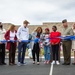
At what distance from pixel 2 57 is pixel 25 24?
194 centimetres

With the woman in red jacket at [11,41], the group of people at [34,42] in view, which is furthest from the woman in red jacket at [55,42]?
the woman in red jacket at [11,41]

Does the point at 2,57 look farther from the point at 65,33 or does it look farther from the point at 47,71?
the point at 47,71

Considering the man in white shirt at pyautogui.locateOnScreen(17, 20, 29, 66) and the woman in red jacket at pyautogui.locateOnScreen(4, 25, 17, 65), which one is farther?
the woman in red jacket at pyautogui.locateOnScreen(4, 25, 17, 65)

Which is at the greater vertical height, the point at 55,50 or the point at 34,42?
the point at 34,42

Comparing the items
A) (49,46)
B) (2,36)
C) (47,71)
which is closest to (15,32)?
(2,36)

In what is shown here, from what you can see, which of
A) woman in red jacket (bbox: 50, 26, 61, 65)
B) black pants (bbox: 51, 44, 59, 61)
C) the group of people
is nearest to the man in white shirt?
the group of people

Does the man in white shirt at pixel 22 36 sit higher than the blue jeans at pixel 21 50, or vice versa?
the man in white shirt at pixel 22 36

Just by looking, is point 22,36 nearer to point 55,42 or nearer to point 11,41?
point 11,41

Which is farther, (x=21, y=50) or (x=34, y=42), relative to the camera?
(x=34, y=42)

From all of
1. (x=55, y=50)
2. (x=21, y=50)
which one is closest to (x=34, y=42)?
(x=21, y=50)

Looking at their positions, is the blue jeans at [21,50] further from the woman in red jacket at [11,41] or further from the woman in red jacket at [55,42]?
the woman in red jacket at [55,42]

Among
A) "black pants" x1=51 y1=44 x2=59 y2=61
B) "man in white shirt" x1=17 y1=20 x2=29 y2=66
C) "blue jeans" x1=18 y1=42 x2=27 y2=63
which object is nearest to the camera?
"man in white shirt" x1=17 y1=20 x2=29 y2=66

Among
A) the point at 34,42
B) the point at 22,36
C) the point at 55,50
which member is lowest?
the point at 55,50

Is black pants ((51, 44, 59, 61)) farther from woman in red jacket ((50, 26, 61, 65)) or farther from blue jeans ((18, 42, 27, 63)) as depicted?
blue jeans ((18, 42, 27, 63))
